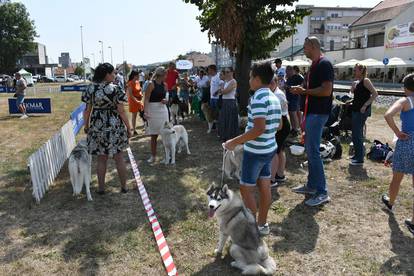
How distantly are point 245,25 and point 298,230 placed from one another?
7314 millimetres

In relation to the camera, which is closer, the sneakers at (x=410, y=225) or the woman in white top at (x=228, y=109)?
the sneakers at (x=410, y=225)

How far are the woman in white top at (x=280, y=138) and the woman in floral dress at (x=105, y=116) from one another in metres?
2.07

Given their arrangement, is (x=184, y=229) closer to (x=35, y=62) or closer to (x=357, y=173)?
(x=357, y=173)

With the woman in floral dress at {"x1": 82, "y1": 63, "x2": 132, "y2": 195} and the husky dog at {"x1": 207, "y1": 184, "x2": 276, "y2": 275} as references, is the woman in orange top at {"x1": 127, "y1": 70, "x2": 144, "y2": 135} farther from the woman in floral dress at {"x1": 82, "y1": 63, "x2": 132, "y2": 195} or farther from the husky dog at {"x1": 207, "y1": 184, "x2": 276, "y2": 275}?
the husky dog at {"x1": 207, "y1": 184, "x2": 276, "y2": 275}

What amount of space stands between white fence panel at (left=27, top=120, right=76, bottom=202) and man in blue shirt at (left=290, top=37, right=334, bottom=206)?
365 centimetres

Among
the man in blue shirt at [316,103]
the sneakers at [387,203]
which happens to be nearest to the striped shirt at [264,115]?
the man in blue shirt at [316,103]

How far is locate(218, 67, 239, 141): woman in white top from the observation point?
7.90 m

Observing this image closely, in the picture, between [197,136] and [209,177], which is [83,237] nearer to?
[209,177]

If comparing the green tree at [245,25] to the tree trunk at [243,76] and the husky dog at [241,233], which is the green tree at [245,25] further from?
the husky dog at [241,233]

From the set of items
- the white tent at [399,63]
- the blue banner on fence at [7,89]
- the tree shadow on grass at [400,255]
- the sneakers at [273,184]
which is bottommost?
the tree shadow on grass at [400,255]

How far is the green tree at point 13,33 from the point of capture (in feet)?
216

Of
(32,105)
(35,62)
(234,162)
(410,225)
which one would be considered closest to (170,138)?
(234,162)

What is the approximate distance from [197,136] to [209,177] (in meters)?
3.58

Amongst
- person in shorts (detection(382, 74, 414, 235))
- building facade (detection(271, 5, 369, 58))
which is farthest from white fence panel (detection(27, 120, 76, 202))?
building facade (detection(271, 5, 369, 58))
